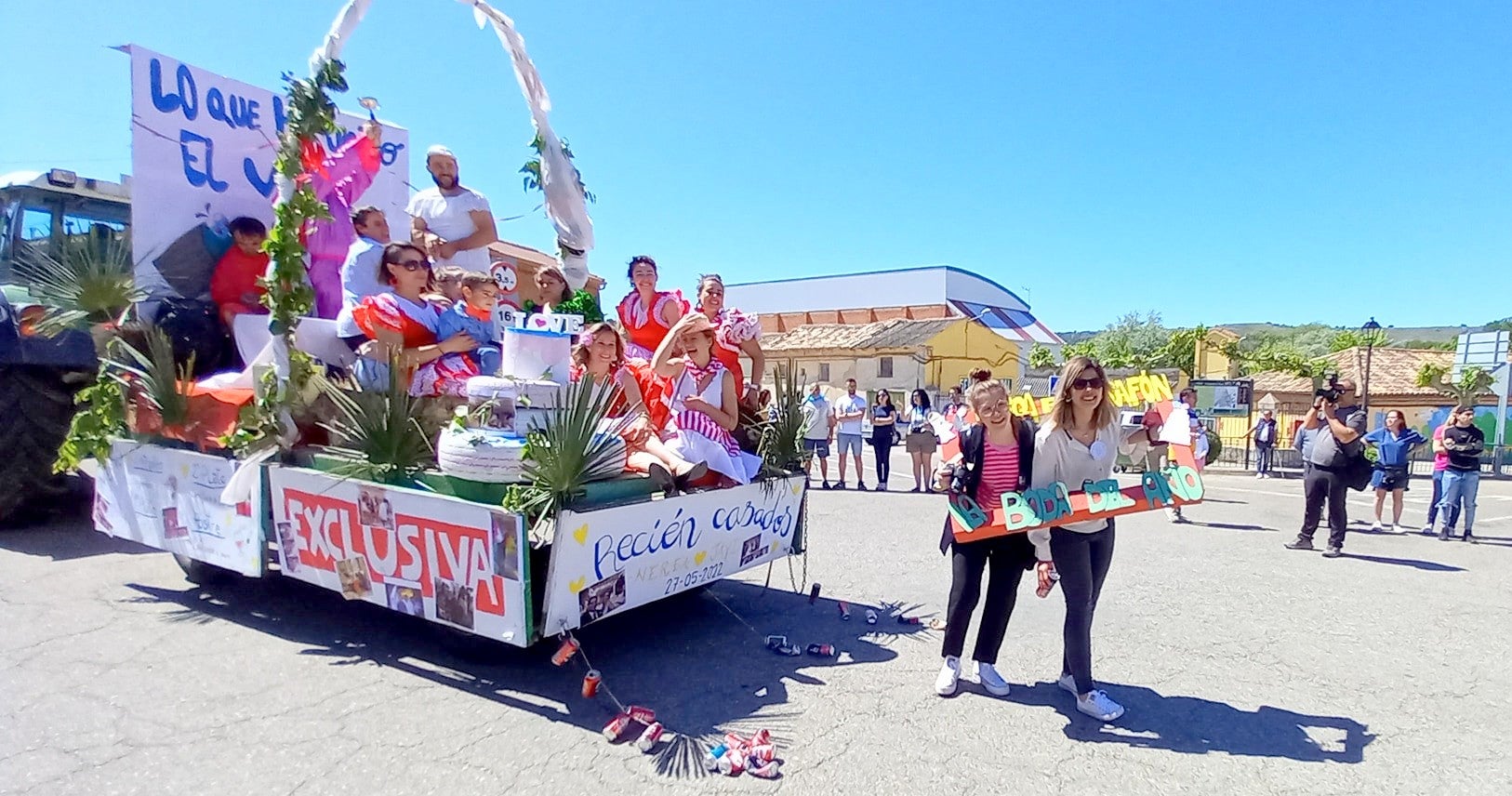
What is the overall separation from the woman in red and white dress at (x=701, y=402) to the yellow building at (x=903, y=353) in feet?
99.8

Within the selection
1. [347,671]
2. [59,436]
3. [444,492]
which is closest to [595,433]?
[444,492]

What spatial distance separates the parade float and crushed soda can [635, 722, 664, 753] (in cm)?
57

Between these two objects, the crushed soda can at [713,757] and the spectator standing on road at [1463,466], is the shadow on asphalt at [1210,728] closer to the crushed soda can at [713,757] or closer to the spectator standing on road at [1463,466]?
the crushed soda can at [713,757]

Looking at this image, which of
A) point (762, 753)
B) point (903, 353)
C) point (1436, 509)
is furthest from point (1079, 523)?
point (903, 353)

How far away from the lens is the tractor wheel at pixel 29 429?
6.61 metres

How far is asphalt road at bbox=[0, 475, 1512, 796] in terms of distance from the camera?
10.3ft

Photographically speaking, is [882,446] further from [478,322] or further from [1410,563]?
[478,322]

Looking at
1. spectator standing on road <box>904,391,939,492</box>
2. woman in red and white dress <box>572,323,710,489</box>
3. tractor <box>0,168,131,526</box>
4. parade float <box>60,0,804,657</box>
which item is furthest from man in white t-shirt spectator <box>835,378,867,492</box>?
tractor <box>0,168,131,526</box>

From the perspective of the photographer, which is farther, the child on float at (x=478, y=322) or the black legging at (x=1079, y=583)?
the child on float at (x=478, y=322)

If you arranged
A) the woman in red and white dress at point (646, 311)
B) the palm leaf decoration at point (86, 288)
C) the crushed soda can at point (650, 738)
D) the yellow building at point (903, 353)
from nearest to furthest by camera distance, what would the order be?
1. the crushed soda can at point (650, 738)
2. the palm leaf decoration at point (86, 288)
3. the woman in red and white dress at point (646, 311)
4. the yellow building at point (903, 353)

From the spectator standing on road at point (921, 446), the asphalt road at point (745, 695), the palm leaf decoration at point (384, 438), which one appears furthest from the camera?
the spectator standing on road at point (921, 446)

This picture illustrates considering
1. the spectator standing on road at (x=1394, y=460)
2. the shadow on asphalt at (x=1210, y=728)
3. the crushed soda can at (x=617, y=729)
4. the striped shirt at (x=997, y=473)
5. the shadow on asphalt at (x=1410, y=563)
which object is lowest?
the shadow on asphalt at (x=1410, y=563)

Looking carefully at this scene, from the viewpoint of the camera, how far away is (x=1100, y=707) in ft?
12.2

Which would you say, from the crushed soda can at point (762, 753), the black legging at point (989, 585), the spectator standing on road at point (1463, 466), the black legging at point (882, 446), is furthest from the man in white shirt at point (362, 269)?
the spectator standing on road at point (1463, 466)
